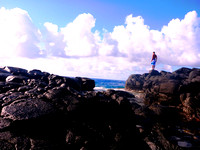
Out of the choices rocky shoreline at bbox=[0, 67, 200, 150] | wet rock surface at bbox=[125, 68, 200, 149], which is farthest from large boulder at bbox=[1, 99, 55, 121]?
wet rock surface at bbox=[125, 68, 200, 149]

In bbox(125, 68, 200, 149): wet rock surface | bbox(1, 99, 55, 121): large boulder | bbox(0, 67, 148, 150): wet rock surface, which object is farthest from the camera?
bbox(125, 68, 200, 149): wet rock surface

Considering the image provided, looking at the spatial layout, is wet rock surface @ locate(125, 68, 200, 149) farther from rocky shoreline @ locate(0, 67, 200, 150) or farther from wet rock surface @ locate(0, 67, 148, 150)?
wet rock surface @ locate(0, 67, 148, 150)

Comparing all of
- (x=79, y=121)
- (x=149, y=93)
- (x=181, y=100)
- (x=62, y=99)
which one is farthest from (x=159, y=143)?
(x=149, y=93)

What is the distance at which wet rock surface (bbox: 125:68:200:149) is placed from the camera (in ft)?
23.7

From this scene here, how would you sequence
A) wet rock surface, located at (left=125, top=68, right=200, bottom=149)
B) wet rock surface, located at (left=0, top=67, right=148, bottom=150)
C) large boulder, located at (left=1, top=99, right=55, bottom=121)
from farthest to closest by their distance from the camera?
wet rock surface, located at (left=125, top=68, right=200, bottom=149), large boulder, located at (left=1, top=99, right=55, bottom=121), wet rock surface, located at (left=0, top=67, right=148, bottom=150)

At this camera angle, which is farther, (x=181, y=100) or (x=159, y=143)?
(x=181, y=100)

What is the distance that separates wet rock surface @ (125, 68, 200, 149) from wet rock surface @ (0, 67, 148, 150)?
5.49 ft

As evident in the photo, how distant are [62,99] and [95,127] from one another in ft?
6.40

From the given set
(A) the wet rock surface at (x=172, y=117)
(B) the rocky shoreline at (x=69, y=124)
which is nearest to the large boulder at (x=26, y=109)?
(B) the rocky shoreline at (x=69, y=124)

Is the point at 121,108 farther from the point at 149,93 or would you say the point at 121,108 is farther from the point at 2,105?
the point at 149,93

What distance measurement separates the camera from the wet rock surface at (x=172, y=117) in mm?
7227

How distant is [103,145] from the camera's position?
4.96 m

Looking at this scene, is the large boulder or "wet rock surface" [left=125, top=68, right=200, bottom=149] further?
"wet rock surface" [left=125, top=68, right=200, bottom=149]

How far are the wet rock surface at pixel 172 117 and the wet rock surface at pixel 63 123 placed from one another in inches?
65.9
